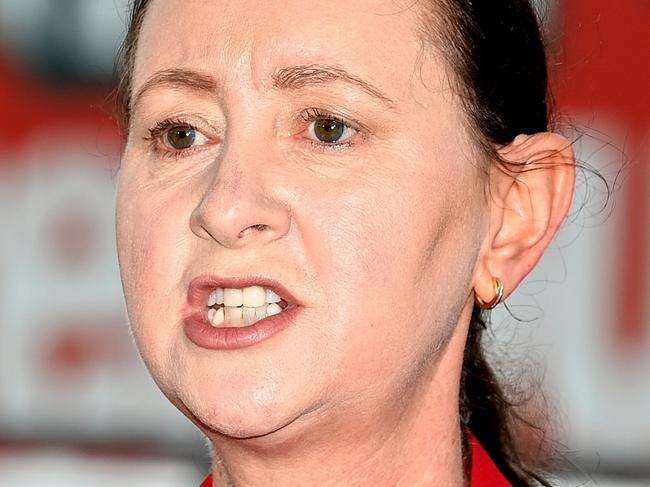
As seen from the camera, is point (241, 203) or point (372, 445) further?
point (372, 445)

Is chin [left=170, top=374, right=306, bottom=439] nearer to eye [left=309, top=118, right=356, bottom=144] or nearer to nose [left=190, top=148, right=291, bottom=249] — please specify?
nose [left=190, top=148, right=291, bottom=249]

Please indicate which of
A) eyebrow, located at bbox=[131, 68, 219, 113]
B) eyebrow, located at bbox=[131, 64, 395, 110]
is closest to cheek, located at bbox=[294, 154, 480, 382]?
eyebrow, located at bbox=[131, 64, 395, 110]

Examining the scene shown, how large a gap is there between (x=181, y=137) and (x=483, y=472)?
64cm

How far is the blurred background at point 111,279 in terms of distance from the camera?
349cm

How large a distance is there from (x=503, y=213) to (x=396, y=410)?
0.31m

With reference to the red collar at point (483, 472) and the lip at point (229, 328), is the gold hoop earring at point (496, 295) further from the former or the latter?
the lip at point (229, 328)

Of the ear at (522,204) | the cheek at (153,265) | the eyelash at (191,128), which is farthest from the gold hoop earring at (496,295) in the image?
the cheek at (153,265)

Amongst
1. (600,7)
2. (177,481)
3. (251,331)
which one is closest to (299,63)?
(251,331)

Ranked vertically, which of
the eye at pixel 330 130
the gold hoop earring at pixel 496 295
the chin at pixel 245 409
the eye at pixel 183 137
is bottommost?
the chin at pixel 245 409

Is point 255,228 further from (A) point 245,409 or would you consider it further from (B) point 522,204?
(B) point 522,204

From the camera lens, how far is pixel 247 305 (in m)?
1.66

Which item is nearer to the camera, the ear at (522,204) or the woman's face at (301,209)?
the woman's face at (301,209)

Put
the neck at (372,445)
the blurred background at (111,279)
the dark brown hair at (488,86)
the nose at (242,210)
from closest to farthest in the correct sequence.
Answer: the nose at (242,210) < the neck at (372,445) < the dark brown hair at (488,86) < the blurred background at (111,279)

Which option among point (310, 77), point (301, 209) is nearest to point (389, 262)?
point (301, 209)
